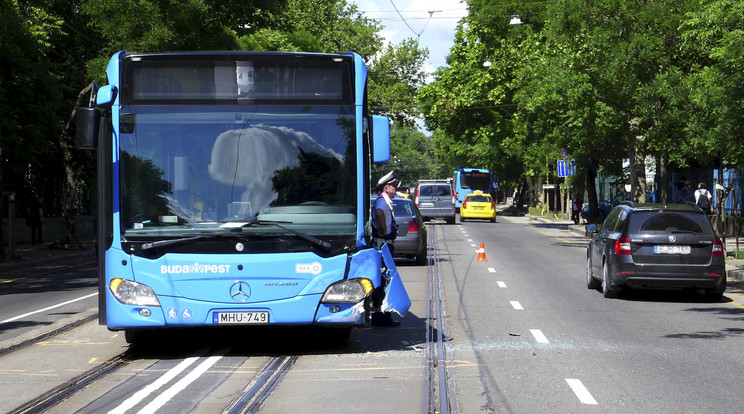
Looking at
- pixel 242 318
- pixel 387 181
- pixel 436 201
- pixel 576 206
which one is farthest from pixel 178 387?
pixel 436 201

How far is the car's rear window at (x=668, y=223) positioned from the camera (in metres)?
15.1

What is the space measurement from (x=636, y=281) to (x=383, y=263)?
569cm

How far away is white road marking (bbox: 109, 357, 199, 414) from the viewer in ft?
23.2

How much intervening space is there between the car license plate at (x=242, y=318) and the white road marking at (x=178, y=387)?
0.38 metres

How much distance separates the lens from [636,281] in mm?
14914

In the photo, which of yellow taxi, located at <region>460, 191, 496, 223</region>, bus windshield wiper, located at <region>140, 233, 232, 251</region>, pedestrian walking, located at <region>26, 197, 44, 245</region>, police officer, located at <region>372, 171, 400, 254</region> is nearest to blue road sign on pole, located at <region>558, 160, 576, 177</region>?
yellow taxi, located at <region>460, 191, 496, 223</region>

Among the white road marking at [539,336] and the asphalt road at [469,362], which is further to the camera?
the white road marking at [539,336]

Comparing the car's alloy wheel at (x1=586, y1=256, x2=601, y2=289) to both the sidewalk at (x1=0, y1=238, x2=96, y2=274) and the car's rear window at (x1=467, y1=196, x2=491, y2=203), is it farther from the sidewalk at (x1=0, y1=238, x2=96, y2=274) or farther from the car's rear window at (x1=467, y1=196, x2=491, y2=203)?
the car's rear window at (x1=467, y1=196, x2=491, y2=203)

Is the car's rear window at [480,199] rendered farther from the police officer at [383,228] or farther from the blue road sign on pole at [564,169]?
the police officer at [383,228]

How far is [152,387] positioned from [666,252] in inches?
363

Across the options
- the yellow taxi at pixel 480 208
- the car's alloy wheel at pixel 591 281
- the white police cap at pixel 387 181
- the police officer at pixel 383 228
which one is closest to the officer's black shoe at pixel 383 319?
the police officer at pixel 383 228

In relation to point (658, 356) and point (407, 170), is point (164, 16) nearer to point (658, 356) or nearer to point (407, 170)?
point (658, 356)

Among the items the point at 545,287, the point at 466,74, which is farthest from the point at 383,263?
the point at 466,74

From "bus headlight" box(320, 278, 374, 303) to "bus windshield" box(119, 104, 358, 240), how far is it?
0.45 m
